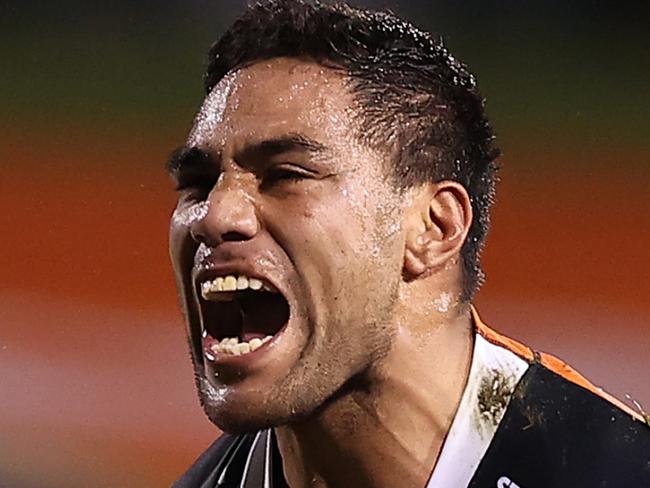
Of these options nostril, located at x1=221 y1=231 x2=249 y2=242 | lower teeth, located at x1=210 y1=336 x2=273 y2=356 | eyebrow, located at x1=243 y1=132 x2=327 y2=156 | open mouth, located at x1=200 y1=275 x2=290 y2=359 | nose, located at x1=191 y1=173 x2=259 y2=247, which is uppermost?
eyebrow, located at x1=243 y1=132 x2=327 y2=156

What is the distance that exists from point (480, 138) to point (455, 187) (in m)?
0.07

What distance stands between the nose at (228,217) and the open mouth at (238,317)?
0.12ft

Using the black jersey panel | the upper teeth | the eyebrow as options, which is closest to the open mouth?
the upper teeth

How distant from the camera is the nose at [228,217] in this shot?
34.9 inches

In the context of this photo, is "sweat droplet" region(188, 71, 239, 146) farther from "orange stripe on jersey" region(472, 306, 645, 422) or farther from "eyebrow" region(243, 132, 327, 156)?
"orange stripe on jersey" region(472, 306, 645, 422)

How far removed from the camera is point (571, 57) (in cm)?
150

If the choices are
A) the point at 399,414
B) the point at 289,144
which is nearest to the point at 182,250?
the point at 289,144

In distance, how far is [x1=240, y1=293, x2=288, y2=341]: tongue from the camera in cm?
95

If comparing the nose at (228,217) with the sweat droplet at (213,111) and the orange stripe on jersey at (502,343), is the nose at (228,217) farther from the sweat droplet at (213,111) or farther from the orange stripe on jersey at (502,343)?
the orange stripe on jersey at (502,343)

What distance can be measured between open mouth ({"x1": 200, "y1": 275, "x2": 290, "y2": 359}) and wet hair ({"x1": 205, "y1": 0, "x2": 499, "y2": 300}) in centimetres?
16

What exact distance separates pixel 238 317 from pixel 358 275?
129mm

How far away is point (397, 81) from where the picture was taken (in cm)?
96

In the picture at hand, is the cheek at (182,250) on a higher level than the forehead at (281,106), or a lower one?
lower

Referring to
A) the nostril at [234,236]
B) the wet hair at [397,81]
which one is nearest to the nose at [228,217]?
the nostril at [234,236]
